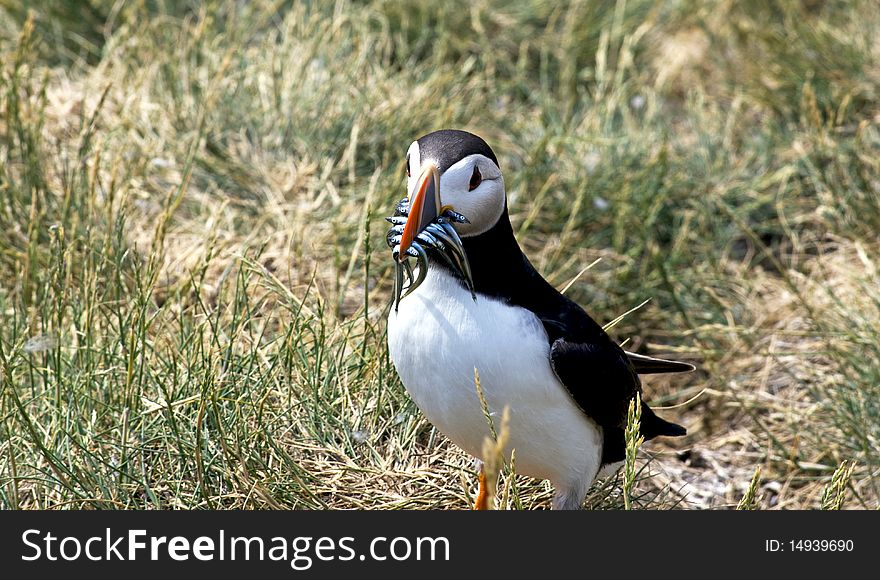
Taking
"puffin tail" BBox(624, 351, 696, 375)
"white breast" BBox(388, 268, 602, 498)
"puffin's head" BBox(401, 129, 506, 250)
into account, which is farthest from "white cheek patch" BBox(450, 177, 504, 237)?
"puffin tail" BBox(624, 351, 696, 375)

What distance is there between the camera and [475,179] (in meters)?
2.51

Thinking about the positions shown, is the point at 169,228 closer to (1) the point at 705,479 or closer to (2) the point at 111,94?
(2) the point at 111,94

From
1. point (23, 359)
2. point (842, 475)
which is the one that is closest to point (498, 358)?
point (842, 475)

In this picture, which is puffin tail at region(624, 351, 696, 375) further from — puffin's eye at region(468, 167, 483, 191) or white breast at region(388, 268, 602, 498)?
puffin's eye at region(468, 167, 483, 191)

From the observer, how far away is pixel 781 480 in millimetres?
4180

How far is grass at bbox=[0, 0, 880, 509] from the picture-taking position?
312cm

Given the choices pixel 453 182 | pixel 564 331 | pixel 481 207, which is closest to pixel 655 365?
pixel 564 331

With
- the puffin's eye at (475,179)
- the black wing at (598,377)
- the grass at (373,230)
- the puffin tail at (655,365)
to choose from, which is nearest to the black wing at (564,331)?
the black wing at (598,377)

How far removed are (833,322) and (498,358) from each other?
6.94 ft

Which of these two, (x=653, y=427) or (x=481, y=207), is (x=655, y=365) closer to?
(x=653, y=427)

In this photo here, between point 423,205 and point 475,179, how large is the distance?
0.55 feet

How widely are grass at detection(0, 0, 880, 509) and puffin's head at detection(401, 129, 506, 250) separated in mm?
542

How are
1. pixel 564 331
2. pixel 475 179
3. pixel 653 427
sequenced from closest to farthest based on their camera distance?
pixel 475 179 → pixel 564 331 → pixel 653 427

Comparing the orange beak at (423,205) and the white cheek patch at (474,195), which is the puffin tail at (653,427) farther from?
the orange beak at (423,205)
